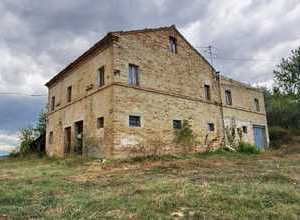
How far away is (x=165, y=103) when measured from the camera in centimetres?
1466

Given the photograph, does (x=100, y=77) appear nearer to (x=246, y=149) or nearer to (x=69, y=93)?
(x=69, y=93)

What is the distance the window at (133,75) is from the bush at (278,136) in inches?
586

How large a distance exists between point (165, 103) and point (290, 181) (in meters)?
8.67

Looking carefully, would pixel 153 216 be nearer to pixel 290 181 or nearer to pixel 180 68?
pixel 290 181

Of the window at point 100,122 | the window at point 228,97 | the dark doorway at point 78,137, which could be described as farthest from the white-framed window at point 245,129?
the dark doorway at point 78,137

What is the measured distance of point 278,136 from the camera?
23.9m

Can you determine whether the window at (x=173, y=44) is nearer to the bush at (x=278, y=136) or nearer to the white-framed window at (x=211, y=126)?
the white-framed window at (x=211, y=126)

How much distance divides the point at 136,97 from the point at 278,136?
1698cm

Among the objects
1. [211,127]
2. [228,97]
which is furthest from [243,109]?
[211,127]

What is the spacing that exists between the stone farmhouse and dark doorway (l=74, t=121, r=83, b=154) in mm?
59

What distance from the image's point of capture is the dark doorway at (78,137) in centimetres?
1505

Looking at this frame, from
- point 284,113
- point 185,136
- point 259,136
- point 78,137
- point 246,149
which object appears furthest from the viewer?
point 284,113

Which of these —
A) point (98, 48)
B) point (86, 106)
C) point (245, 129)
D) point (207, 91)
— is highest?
point (98, 48)

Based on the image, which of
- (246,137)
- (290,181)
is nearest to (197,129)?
(246,137)
